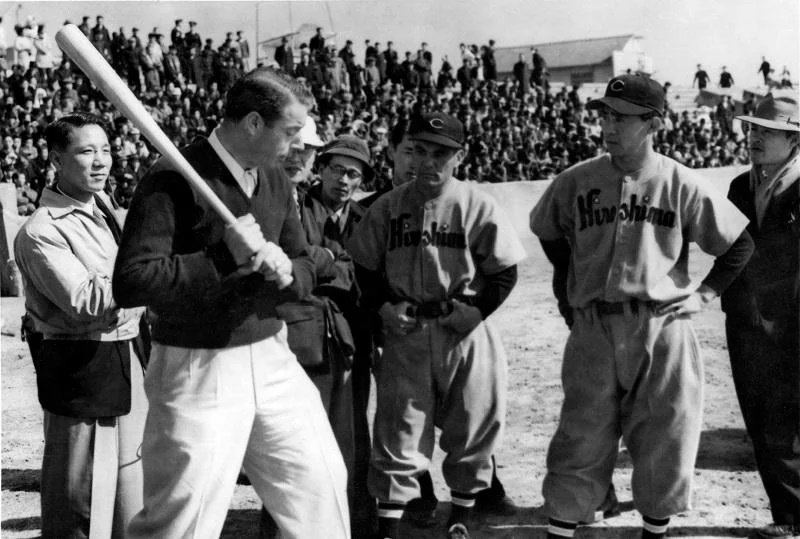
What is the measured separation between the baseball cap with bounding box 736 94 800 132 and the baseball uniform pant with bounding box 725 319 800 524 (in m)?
0.99

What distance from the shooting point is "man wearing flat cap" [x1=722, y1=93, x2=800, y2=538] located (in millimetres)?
4363

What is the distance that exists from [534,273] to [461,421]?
10.1 m

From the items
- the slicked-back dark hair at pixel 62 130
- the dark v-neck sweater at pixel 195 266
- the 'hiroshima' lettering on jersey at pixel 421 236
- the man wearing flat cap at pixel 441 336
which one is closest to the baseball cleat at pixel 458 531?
the man wearing flat cap at pixel 441 336

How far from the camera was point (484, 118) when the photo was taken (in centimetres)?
2694

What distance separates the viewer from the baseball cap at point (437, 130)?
410cm

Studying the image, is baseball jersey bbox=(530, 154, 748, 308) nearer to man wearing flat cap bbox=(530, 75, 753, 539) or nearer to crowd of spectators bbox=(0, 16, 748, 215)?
man wearing flat cap bbox=(530, 75, 753, 539)

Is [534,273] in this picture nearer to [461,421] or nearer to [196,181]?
[461,421]

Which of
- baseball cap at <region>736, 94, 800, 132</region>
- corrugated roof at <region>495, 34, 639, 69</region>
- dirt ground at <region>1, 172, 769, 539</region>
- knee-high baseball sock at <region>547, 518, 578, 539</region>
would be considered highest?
corrugated roof at <region>495, 34, 639, 69</region>

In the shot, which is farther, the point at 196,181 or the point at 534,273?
the point at 534,273

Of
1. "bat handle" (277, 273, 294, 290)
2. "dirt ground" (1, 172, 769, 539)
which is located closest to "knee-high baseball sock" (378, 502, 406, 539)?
"dirt ground" (1, 172, 769, 539)

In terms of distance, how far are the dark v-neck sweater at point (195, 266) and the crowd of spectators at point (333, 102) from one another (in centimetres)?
1255

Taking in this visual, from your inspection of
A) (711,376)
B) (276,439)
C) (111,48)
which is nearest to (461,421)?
(276,439)

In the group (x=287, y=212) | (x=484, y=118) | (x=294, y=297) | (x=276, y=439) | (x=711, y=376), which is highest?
(x=484, y=118)

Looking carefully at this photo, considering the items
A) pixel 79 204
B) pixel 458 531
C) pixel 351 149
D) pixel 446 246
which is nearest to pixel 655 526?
pixel 458 531
